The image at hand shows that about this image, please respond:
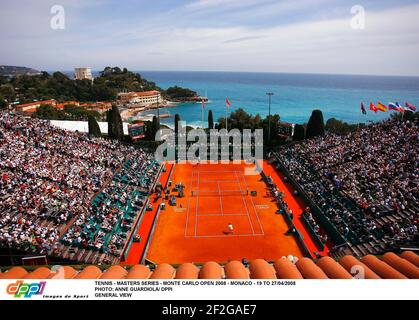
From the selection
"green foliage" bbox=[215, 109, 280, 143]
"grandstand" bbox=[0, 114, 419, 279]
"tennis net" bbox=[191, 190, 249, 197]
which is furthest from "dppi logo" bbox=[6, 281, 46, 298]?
"green foliage" bbox=[215, 109, 280, 143]

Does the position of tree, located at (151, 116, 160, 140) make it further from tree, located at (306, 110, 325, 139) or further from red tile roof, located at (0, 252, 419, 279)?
Answer: red tile roof, located at (0, 252, 419, 279)

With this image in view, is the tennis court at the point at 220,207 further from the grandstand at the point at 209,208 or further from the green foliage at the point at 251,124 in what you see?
the green foliage at the point at 251,124

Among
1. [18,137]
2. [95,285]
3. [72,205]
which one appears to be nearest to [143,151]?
[18,137]

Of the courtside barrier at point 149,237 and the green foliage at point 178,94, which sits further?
the green foliage at point 178,94

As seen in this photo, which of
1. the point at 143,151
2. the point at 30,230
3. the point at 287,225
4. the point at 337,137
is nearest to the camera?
the point at 30,230

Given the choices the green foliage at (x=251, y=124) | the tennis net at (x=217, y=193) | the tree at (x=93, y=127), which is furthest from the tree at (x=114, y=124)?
the tennis net at (x=217, y=193)

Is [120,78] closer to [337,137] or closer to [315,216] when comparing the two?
[337,137]

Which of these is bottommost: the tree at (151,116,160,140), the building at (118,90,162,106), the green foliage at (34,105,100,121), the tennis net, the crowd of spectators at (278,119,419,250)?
the tennis net
